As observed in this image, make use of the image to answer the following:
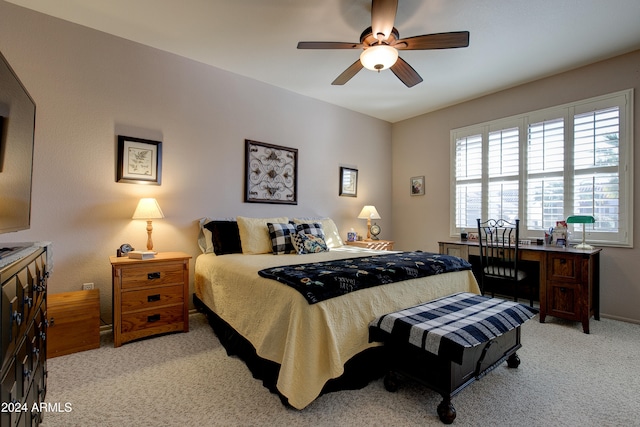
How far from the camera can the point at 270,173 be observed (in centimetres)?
389

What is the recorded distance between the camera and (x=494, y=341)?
1.86 meters

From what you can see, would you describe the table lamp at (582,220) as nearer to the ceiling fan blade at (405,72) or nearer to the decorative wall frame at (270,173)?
the ceiling fan blade at (405,72)

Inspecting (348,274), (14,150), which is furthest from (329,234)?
(14,150)

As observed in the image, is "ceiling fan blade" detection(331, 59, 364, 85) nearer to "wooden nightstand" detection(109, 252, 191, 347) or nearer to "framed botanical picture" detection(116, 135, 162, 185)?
"framed botanical picture" detection(116, 135, 162, 185)

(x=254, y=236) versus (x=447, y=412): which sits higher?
(x=254, y=236)

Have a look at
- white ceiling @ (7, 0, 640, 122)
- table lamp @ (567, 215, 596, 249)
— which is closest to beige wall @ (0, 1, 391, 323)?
white ceiling @ (7, 0, 640, 122)

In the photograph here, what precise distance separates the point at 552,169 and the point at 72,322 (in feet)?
16.7

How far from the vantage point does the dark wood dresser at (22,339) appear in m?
0.90

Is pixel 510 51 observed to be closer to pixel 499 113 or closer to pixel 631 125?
pixel 499 113

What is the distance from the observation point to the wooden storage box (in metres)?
2.29

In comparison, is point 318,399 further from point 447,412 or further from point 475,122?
point 475,122

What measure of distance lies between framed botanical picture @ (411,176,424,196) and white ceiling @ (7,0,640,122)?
1.68 m

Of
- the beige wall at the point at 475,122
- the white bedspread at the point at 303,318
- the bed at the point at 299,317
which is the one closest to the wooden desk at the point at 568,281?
the beige wall at the point at 475,122

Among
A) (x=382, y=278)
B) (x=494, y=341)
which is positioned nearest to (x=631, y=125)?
(x=494, y=341)
